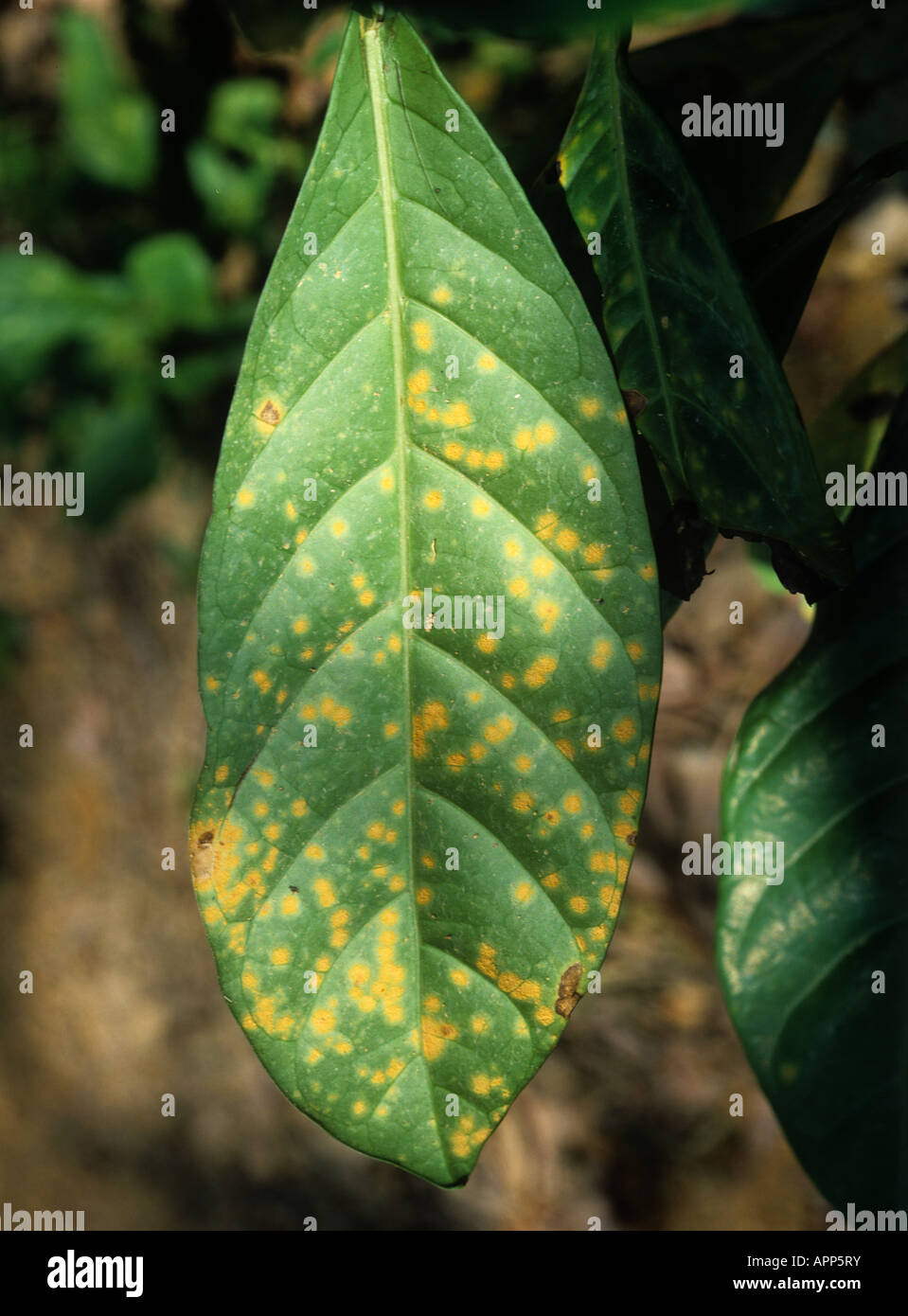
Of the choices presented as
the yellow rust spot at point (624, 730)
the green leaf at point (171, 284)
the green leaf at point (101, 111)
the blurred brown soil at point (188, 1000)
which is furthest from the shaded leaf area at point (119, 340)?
the yellow rust spot at point (624, 730)

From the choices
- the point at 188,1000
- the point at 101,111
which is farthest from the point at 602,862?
the point at 188,1000

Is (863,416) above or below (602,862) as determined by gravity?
above

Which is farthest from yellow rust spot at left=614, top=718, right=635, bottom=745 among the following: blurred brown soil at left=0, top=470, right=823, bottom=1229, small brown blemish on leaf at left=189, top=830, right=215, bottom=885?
blurred brown soil at left=0, top=470, right=823, bottom=1229

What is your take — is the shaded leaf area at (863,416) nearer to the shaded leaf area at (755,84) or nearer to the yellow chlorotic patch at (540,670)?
the shaded leaf area at (755,84)

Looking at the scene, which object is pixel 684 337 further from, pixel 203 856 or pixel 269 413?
pixel 203 856

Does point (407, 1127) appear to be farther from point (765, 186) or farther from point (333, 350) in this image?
point (765, 186)
